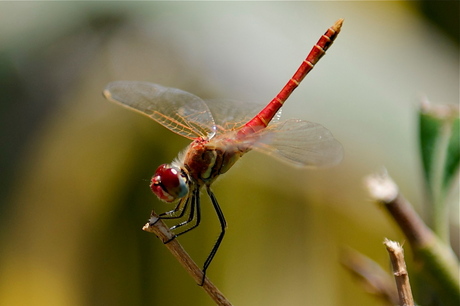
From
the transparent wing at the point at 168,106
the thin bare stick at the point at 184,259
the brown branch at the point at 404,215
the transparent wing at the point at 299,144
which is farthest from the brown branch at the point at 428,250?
the transparent wing at the point at 168,106

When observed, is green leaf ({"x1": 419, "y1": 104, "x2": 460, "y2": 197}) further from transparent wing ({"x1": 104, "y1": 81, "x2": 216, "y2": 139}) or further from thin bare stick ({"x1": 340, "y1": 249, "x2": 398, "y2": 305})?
transparent wing ({"x1": 104, "y1": 81, "x2": 216, "y2": 139})

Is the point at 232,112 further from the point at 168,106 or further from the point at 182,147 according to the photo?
the point at 182,147

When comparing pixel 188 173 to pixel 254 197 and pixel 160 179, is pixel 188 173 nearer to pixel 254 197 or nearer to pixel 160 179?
pixel 160 179

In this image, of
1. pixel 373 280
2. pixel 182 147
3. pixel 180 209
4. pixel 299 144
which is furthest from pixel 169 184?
pixel 182 147

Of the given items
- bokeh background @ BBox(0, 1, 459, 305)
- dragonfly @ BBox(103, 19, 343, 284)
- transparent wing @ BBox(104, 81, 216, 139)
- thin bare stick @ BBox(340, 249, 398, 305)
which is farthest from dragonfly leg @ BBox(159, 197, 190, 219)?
bokeh background @ BBox(0, 1, 459, 305)

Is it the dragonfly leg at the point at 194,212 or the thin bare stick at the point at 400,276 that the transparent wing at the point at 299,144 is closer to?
the dragonfly leg at the point at 194,212

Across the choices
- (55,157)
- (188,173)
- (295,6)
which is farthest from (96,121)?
(188,173)
